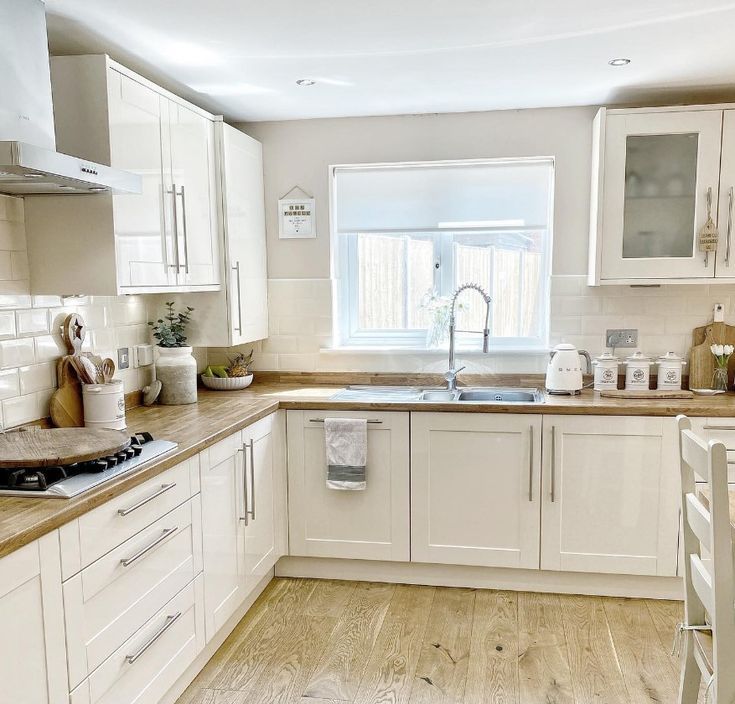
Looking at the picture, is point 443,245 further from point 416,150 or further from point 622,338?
point 622,338

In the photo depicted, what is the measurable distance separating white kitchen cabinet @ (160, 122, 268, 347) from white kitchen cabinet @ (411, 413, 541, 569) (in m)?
1.01

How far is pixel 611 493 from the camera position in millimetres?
2928

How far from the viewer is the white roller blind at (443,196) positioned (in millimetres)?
3451

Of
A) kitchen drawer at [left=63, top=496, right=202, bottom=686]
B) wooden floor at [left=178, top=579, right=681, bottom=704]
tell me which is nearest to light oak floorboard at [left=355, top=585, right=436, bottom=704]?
Answer: wooden floor at [left=178, top=579, right=681, bottom=704]

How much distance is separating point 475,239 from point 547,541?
1.56m

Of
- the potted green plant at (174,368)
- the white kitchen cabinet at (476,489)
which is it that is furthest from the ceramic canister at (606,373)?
the potted green plant at (174,368)

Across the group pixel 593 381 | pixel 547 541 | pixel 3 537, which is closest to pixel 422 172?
pixel 593 381

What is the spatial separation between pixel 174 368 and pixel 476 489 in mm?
1459

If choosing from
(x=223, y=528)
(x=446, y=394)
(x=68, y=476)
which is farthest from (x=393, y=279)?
(x=68, y=476)

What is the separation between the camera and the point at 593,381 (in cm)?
335

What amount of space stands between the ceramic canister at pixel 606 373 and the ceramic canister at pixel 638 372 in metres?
0.06

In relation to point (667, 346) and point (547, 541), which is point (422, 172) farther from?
point (547, 541)

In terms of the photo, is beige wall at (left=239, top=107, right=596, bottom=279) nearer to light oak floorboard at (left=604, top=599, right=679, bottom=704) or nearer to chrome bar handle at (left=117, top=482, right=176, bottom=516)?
light oak floorboard at (left=604, top=599, right=679, bottom=704)

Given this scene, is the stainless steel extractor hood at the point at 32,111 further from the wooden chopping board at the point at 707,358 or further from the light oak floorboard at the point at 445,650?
the wooden chopping board at the point at 707,358
